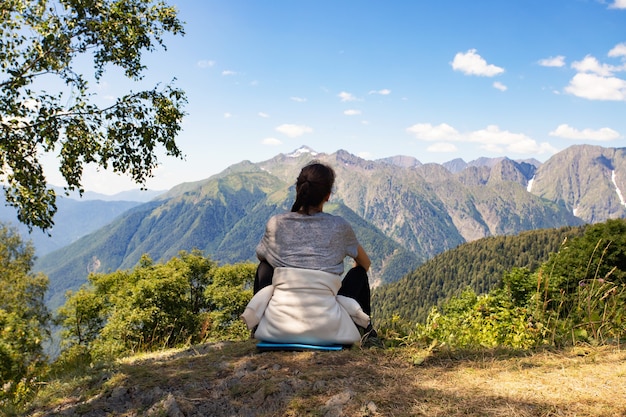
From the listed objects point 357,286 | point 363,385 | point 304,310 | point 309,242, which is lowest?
point 363,385

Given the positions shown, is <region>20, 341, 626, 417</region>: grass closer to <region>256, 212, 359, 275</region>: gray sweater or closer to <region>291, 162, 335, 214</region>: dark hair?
<region>256, 212, 359, 275</region>: gray sweater

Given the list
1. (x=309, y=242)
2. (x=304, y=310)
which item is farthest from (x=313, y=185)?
(x=304, y=310)

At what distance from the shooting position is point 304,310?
473cm

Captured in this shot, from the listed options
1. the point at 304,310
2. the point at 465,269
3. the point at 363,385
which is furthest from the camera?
the point at 465,269

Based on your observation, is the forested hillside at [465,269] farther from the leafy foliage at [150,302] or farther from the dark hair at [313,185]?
the dark hair at [313,185]

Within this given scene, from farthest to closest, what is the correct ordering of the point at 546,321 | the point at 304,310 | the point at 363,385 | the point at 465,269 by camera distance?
the point at 465,269
the point at 546,321
the point at 304,310
the point at 363,385

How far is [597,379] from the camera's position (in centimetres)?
366

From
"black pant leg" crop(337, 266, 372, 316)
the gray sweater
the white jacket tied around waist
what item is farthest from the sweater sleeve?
"black pant leg" crop(337, 266, 372, 316)

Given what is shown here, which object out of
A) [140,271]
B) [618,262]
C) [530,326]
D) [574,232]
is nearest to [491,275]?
[574,232]

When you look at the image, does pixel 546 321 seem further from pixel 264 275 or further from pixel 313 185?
pixel 264 275

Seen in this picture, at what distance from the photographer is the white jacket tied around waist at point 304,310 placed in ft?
15.5

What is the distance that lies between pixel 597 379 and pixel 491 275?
586ft

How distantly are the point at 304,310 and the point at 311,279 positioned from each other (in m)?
0.35

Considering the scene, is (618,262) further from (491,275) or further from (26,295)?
(491,275)
